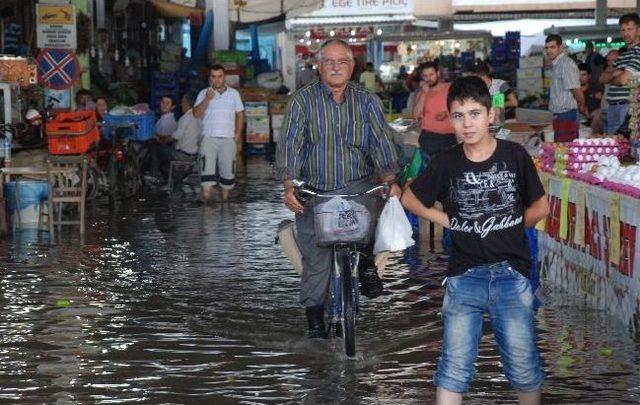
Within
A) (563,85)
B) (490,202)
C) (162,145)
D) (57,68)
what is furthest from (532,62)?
(490,202)

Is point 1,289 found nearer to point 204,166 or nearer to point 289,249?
point 289,249

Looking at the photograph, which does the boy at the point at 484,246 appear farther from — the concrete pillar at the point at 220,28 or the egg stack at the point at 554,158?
Result: the concrete pillar at the point at 220,28

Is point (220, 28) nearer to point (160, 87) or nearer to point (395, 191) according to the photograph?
point (160, 87)

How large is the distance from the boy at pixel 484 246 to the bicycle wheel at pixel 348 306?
7.33ft

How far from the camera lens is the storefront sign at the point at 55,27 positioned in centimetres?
2070

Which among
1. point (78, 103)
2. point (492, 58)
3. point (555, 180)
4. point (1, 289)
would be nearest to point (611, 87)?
point (555, 180)

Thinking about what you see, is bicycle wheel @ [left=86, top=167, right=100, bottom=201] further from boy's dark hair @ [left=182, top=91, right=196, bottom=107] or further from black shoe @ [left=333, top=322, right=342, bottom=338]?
black shoe @ [left=333, top=322, right=342, bottom=338]

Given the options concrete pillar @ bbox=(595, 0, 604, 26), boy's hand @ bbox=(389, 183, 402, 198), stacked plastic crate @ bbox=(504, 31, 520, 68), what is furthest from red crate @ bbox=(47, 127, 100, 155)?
stacked plastic crate @ bbox=(504, 31, 520, 68)

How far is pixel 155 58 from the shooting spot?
105 feet

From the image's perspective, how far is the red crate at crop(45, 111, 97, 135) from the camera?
52.2ft

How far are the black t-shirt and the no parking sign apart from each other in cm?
1498

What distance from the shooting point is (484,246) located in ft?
19.7

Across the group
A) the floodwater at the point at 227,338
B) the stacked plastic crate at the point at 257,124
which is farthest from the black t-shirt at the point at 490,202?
the stacked plastic crate at the point at 257,124

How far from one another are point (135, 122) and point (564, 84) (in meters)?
7.15
